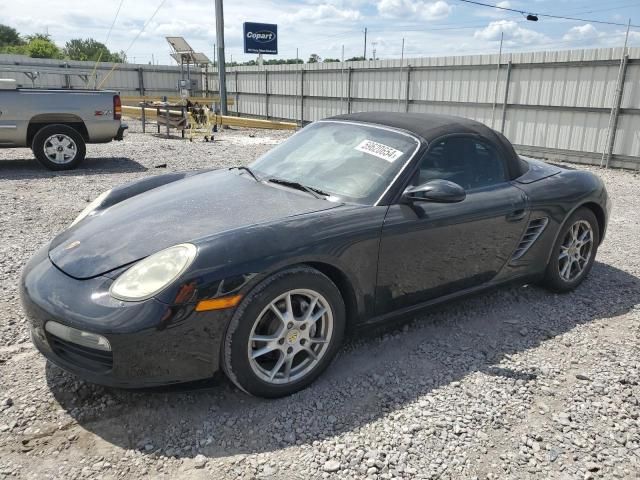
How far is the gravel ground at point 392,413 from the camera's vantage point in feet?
7.42

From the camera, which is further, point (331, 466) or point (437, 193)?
point (437, 193)

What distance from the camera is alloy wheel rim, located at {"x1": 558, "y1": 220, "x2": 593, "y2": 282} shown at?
4.16 m

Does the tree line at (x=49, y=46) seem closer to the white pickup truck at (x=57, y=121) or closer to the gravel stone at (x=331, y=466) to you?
the white pickup truck at (x=57, y=121)

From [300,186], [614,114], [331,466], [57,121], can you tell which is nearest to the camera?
[331,466]

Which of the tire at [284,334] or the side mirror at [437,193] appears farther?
the side mirror at [437,193]

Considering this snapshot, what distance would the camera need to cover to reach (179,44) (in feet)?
74.3

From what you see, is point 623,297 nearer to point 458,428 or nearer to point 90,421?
point 458,428

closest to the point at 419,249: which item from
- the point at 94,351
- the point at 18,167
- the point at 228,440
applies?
the point at 228,440

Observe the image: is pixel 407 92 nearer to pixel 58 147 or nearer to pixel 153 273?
pixel 58 147

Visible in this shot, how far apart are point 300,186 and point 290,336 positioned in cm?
102

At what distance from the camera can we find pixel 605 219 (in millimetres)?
4418

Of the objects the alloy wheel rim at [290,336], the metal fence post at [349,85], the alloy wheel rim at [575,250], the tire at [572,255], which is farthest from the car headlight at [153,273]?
the metal fence post at [349,85]

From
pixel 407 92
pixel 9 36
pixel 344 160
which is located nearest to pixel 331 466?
pixel 344 160

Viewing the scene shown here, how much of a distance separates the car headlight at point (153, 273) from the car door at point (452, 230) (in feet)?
3.69
